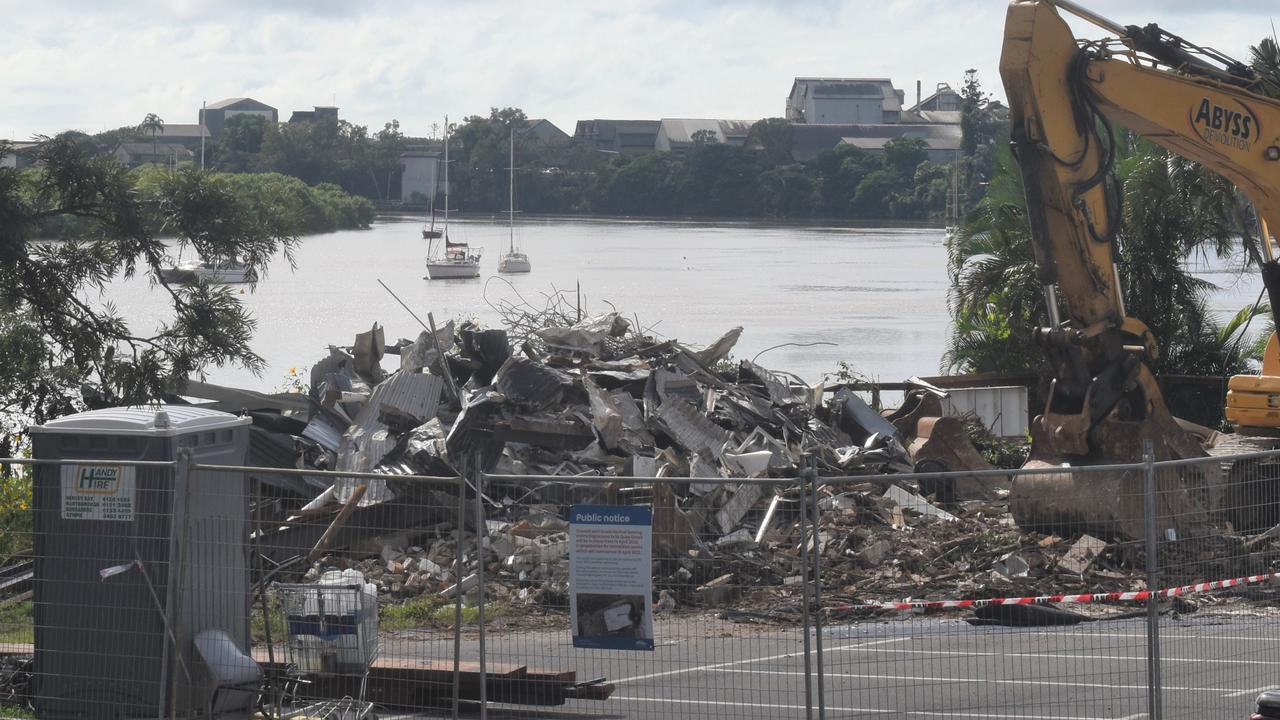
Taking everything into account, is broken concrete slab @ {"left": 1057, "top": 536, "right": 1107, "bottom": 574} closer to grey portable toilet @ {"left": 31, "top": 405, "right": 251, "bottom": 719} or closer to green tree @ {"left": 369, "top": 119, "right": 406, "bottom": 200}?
grey portable toilet @ {"left": 31, "top": 405, "right": 251, "bottom": 719}

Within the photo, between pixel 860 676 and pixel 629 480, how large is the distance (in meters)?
2.76

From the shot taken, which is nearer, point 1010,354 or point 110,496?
point 110,496

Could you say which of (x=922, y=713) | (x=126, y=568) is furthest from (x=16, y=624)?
(x=922, y=713)

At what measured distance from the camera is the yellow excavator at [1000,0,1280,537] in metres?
15.3

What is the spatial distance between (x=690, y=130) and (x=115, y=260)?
161 metres

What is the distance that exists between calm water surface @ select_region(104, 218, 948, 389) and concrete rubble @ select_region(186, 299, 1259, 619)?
592cm

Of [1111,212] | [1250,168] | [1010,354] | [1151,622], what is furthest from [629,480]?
[1010,354]

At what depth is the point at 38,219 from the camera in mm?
12727

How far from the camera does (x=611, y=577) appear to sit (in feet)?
26.1

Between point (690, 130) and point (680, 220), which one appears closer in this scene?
point (680, 220)

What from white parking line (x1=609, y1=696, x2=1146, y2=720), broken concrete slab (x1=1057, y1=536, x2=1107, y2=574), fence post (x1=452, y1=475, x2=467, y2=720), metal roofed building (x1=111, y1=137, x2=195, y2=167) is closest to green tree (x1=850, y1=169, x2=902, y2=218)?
metal roofed building (x1=111, y1=137, x2=195, y2=167)

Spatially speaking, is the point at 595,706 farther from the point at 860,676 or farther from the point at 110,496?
the point at 110,496

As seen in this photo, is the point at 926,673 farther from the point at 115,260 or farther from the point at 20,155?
the point at 20,155

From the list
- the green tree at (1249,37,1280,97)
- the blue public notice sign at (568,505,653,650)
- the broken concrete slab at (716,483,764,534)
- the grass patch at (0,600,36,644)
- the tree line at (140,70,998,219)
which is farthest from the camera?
the tree line at (140,70,998,219)
